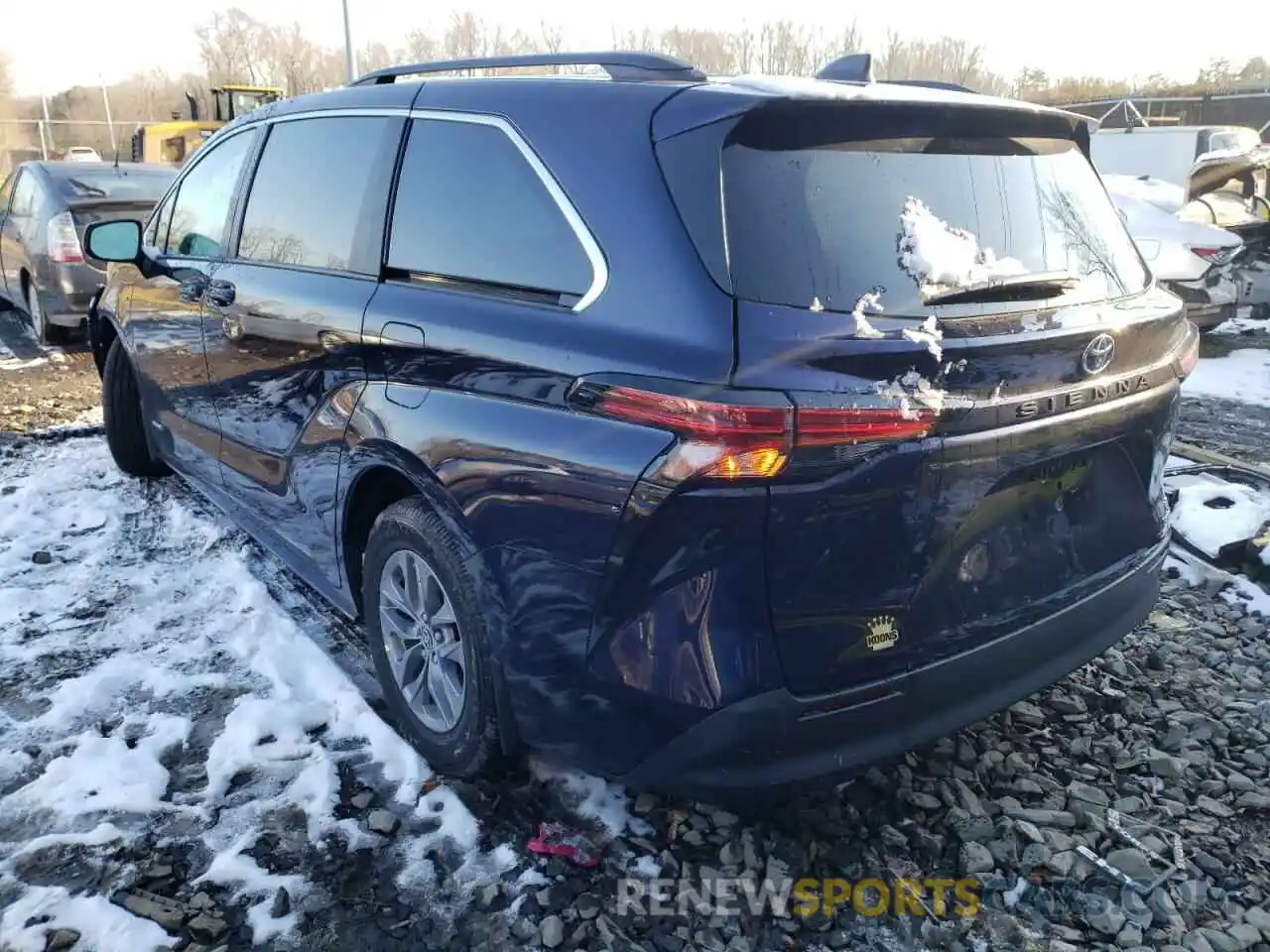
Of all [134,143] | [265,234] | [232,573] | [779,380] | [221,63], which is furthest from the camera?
[221,63]

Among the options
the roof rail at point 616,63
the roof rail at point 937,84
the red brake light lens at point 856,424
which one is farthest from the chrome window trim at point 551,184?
the roof rail at point 937,84

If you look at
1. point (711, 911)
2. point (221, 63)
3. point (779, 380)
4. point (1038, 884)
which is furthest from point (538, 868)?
point (221, 63)

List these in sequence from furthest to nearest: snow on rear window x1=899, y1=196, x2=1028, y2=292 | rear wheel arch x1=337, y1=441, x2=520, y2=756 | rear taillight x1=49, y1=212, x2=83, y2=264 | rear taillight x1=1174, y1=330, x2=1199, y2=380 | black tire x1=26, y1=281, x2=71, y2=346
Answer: black tire x1=26, y1=281, x2=71, y2=346 < rear taillight x1=49, y1=212, x2=83, y2=264 < rear taillight x1=1174, y1=330, x2=1199, y2=380 < rear wheel arch x1=337, y1=441, x2=520, y2=756 < snow on rear window x1=899, y1=196, x2=1028, y2=292

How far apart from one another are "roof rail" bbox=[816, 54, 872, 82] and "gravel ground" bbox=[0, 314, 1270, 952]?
1.97m

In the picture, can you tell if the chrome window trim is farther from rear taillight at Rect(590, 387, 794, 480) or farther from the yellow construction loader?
the yellow construction loader

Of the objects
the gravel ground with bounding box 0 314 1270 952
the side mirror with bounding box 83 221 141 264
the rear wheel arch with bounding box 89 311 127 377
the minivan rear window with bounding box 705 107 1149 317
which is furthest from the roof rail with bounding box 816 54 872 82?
the rear wheel arch with bounding box 89 311 127 377

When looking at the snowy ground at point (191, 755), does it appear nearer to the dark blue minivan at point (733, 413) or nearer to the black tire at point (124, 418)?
the dark blue minivan at point (733, 413)

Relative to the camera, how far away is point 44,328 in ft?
27.1

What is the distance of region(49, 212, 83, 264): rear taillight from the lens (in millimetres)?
7879

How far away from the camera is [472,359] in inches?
95.7

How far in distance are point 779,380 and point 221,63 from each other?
5891cm

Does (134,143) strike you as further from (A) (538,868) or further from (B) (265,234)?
(A) (538,868)

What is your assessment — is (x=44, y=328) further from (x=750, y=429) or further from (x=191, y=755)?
(x=750, y=429)

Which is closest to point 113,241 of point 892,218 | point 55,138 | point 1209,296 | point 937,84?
point 937,84
